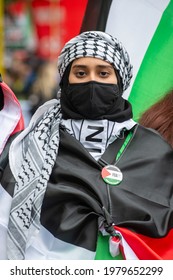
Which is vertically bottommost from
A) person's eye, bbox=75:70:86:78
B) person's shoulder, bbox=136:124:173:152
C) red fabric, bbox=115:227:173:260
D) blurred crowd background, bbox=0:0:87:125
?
blurred crowd background, bbox=0:0:87:125

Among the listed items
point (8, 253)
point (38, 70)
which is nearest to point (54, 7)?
point (38, 70)

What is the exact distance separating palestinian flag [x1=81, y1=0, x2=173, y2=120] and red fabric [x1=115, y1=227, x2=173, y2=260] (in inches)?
52.0

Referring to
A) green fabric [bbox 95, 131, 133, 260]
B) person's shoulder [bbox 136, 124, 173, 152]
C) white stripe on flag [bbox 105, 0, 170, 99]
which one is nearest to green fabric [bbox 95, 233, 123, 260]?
green fabric [bbox 95, 131, 133, 260]

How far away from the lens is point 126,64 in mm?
3428

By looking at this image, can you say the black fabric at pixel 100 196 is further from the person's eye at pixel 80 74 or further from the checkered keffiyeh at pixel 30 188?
the person's eye at pixel 80 74

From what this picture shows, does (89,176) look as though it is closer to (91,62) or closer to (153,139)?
(153,139)

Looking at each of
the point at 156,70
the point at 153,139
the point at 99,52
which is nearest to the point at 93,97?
the point at 99,52

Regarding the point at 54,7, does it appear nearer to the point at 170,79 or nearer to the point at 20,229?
the point at 170,79

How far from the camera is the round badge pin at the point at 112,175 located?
3.15 m

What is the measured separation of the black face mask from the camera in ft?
10.8

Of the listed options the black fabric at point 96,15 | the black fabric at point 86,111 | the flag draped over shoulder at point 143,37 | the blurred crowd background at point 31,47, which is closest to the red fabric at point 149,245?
the black fabric at point 86,111

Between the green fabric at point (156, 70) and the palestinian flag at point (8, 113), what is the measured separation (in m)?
1.08

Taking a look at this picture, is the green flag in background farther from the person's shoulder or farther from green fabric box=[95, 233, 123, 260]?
green fabric box=[95, 233, 123, 260]

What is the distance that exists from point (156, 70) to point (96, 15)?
53 cm
